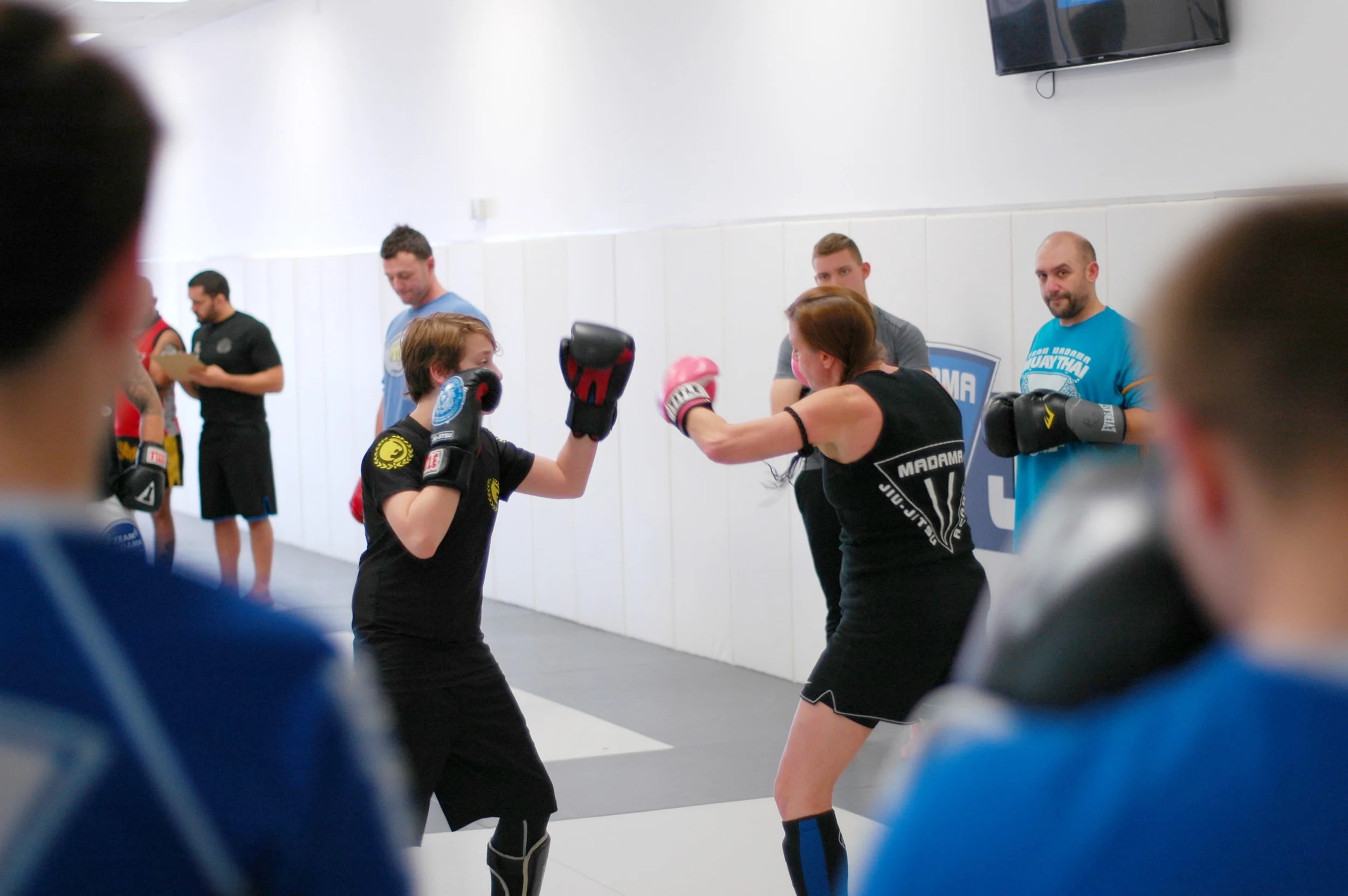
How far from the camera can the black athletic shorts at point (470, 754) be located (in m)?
2.85

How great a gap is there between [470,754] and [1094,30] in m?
3.11

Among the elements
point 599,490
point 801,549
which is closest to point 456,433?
point 801,549

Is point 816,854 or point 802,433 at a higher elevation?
point 802,433

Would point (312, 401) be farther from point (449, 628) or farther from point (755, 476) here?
point (449, 628)

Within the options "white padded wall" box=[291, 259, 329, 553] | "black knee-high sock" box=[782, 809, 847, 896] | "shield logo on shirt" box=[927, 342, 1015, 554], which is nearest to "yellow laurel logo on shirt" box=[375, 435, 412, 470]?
"black knee-high sock" box=[782, 809, 847, 896]

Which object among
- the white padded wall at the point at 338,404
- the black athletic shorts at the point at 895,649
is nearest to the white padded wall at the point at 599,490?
the white padded wall at the point at 338,404

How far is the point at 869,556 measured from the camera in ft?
10.5

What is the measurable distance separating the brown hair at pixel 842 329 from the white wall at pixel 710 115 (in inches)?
41.1

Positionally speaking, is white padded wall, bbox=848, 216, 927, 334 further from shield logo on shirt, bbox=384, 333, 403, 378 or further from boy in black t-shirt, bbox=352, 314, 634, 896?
boy in black t-shirt, bbox=352, 314, 634, 896

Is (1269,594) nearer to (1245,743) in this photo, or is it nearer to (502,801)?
(1245,743)

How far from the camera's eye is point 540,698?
5.65 meters

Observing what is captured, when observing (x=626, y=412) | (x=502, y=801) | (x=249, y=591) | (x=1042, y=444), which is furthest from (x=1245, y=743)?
(x=626, y=412)

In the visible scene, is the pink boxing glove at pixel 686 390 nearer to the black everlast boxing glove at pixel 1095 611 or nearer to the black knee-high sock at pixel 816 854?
the black knee-high sock at pixel 816 854

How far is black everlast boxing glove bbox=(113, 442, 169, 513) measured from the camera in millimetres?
5113
